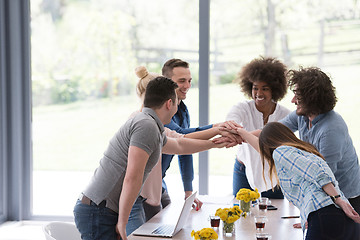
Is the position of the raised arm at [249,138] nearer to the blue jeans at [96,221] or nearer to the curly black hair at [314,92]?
the curly black hair at [314,92]

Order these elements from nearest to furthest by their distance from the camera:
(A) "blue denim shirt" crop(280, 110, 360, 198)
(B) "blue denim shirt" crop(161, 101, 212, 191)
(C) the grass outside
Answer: (A) "blue denim shirt" crop(280, 110, 360, 198), (B) "blue denim shirt" crop(161, 101, 212, 191), (C) the grass outside

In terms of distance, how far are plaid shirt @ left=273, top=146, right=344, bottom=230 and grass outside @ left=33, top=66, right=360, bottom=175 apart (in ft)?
8.64

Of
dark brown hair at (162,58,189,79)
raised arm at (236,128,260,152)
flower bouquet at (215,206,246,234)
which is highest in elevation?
dark brown hair at (162,58,189,79)

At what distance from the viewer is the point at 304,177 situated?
2248 millimetres

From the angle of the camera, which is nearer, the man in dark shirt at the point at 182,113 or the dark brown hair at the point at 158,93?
the dark brown hair at the point at 158,93

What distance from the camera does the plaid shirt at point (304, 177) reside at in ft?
7.29

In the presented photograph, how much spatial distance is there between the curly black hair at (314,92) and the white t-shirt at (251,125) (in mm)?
686

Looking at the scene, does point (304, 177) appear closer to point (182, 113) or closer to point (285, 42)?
point (182, 113)

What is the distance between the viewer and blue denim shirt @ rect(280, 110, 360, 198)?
8.77 ft

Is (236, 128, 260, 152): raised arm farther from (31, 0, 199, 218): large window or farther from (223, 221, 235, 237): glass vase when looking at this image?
(31, 0, 199, 218): large window

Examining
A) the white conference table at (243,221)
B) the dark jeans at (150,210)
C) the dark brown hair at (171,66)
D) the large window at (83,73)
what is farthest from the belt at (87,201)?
the large window at (83,73)

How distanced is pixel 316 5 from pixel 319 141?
7.86 ft

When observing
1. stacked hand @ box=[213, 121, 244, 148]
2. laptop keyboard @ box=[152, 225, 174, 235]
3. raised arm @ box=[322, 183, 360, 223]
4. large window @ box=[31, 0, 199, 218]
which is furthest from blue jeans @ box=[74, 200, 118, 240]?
large window @ box=[31, 0, 199, 218]

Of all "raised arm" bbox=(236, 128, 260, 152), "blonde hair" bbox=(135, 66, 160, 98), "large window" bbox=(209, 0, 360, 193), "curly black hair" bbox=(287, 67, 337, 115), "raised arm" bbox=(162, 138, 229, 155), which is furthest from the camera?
"large window" bbox=(209, 0, 360, 193)
